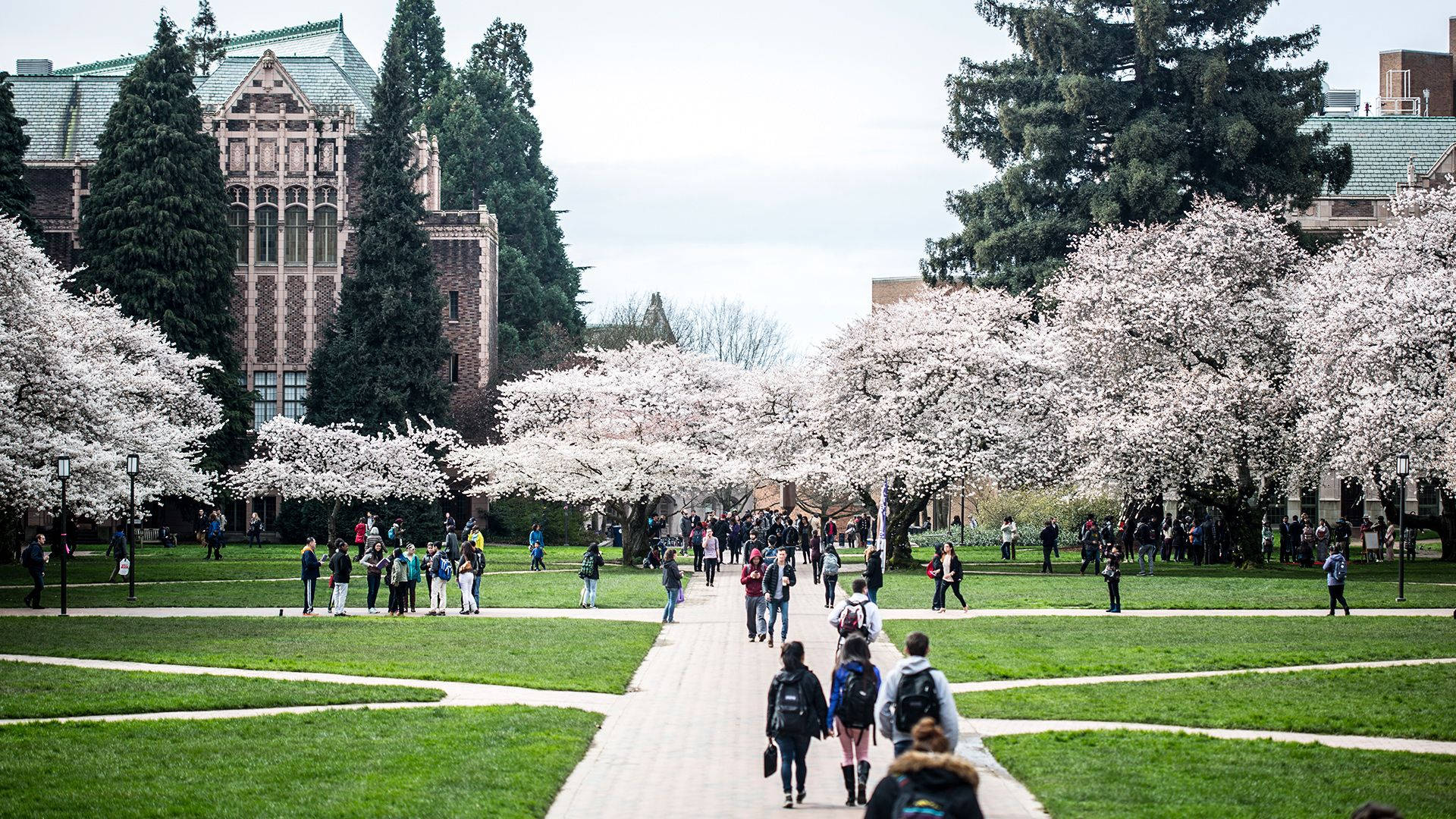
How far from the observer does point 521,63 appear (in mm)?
91000

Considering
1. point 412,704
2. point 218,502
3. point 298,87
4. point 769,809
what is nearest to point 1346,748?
point 769,809

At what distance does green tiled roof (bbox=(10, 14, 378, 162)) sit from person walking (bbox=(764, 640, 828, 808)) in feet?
216

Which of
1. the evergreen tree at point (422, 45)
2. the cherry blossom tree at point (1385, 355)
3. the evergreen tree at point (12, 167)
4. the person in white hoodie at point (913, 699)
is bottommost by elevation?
the person in white hoodie at point (913, 699)

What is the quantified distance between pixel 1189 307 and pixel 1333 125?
123 ft

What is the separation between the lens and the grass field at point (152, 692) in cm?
1764

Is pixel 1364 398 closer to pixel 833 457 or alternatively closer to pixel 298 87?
pixel 833 457

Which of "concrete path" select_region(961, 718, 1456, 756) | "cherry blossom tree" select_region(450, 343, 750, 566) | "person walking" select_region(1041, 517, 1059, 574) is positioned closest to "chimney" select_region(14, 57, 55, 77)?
"cherry blossom tree" select_region(450, 343, 750, 566)

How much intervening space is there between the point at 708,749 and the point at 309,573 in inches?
718

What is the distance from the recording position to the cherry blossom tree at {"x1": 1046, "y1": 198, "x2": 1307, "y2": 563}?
150 ft

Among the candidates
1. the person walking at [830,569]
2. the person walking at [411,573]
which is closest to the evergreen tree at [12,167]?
the person walking at [411,573]

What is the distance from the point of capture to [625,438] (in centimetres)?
5456

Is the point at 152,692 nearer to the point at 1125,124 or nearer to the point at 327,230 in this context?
the point at 1125,124

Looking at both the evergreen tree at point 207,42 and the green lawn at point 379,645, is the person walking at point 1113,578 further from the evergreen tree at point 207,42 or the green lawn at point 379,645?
the evergreen tree at point 207,42

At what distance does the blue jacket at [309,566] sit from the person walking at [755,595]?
31.3 feet
